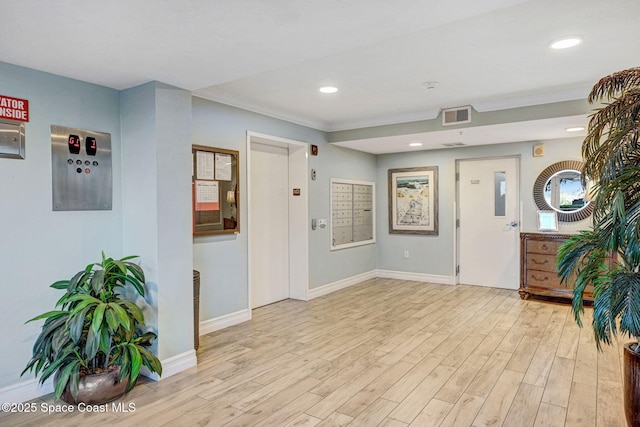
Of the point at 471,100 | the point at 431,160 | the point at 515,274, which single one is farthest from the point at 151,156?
the point at 515,274

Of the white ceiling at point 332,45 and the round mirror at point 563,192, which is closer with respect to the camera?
the white ceiling at point 332,45

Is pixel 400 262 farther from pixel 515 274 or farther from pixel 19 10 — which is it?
pixel 19 10

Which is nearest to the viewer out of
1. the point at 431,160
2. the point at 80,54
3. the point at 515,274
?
the point at 80,54

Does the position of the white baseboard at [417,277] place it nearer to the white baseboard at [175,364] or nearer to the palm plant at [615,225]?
the palm plant at [615,225]

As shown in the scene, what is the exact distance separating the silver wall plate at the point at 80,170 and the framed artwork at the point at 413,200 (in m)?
4.57

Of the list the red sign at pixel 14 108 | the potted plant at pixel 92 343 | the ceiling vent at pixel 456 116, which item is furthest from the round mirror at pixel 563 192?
the red sign at pixel 14 108

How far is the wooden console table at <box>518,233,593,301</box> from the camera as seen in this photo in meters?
4.86

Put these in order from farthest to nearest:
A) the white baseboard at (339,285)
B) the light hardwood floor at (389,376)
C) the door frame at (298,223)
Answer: the white baseboard at (339,285) → the door frame at (298,223) → the light hardwood floor at (389,376)

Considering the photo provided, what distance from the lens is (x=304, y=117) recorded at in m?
4.86

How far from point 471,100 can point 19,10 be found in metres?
3.74

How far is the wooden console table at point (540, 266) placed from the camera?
16.0 ft

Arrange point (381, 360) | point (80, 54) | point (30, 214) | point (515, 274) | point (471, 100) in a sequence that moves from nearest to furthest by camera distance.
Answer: point (80, 54) < point (30, 214) < point (381, 360) < point (471, 100) < point (515, 274)

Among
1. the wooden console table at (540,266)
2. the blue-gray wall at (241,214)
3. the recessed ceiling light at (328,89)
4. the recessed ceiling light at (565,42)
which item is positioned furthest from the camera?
the wooden console table at (540,266)

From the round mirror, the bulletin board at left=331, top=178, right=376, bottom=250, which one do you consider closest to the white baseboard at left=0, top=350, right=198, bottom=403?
the bulletin board at left=331, top=178, right=376, bottom=250
